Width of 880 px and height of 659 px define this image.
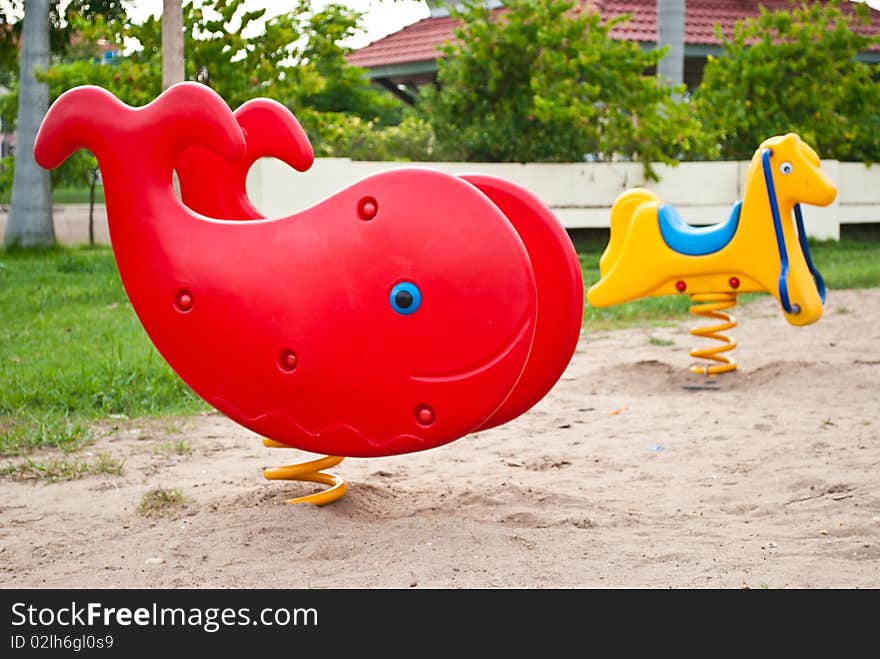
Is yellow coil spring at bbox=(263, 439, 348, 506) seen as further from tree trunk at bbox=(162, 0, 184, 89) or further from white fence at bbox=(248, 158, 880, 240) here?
white fence at bbox=(248, 158, 880, 240)

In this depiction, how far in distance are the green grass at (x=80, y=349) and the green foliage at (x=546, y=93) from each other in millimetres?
3386

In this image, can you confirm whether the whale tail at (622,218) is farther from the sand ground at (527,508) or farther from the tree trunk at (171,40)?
the tree trunk at (171,40)

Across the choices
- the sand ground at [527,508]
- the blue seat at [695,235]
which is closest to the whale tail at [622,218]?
the blue seat at [695,235]

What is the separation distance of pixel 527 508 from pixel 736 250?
12.2 ft

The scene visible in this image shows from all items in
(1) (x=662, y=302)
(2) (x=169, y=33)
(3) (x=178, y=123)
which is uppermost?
(2) (x=169, y=33)

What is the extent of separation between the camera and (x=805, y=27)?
1903 cm

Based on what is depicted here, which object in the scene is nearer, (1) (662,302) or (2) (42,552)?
(2) (42,552)

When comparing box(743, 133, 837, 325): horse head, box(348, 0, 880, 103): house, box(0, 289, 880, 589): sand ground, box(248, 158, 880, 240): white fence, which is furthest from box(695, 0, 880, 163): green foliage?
box(0, 289, 880, 589): sand ground

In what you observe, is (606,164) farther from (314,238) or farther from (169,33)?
(314,238)

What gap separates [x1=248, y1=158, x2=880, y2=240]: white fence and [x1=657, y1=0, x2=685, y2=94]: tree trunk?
4.96ft

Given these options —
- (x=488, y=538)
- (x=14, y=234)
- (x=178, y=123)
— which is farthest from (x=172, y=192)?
(x=14, y=234)

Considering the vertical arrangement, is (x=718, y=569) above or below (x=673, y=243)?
below

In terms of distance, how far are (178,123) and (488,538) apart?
1860 millimetres

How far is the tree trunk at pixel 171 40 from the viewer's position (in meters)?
9.72
